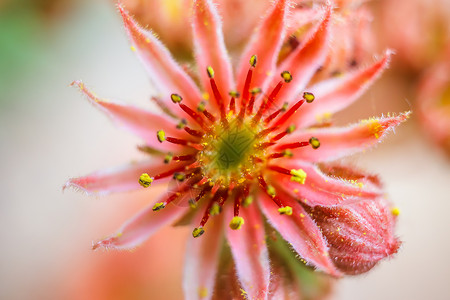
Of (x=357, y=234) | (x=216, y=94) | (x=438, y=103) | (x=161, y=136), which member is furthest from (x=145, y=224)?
(x=438, y=103)

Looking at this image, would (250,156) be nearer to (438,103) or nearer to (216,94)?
(216,94)

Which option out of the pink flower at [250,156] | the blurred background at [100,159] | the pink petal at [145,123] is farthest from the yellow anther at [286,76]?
the blurred background at [100,159]

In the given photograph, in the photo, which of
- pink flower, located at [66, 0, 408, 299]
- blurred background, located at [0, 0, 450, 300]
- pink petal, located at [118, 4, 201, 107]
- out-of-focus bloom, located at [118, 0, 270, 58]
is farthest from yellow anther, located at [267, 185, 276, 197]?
blurred background, located at [0, 0, 450, 300]

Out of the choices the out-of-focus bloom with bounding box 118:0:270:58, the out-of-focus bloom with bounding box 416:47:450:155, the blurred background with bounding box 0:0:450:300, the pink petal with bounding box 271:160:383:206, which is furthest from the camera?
the blurred background with bounding box 0:0:450:300

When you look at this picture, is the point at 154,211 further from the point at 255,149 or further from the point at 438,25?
the point at 438,25

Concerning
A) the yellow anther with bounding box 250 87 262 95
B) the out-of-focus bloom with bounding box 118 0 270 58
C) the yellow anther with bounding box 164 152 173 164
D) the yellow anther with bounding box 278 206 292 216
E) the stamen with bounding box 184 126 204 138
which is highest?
the out-of-focus bloom with bounding box 118 0 270 58

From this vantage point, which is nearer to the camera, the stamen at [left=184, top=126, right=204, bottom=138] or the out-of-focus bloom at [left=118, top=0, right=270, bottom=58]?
the stamen at [left=184, top=126, right=204, bottom=138]

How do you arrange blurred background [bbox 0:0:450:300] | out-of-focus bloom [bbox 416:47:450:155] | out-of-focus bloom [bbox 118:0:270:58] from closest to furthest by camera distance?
out-of-focus bloom [bbox 118:0:270:58], out-of-focus bloom [bbox 416:47:450:155], blurred background [bbox 0:0:450:300]

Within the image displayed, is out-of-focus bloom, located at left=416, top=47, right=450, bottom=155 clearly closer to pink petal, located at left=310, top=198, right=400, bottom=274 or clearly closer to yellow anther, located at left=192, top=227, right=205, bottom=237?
pink petal, located at left=310, top=198, right=400, bottom=274
